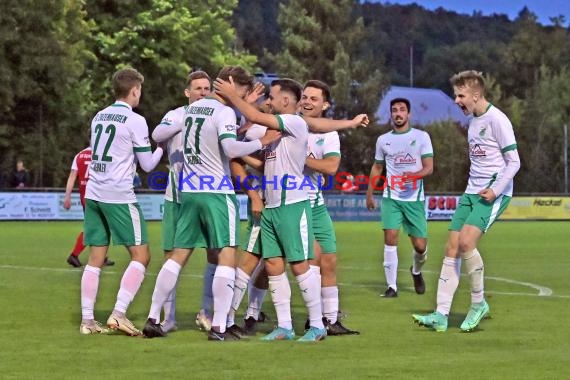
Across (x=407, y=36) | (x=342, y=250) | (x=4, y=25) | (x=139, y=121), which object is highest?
(x=407, y=36)

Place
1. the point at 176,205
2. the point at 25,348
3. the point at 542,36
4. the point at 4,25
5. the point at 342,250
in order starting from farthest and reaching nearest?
the point at 542,36 → the point at 4,25 → the point at 342,250 → the point at 176,205 → the point at 25,348

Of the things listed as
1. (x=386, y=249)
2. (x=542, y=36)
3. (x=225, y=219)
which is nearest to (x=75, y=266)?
(x=386, y=249)

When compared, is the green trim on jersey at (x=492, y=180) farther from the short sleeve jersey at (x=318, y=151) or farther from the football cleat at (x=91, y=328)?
the football cleat at (x=91, y=328)

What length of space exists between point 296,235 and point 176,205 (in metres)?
1.53

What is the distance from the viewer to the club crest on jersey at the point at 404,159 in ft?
54.1

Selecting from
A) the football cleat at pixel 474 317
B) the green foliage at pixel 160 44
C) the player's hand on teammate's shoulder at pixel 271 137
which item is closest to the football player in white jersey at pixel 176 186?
the player's hand on teammate's shoulder at pixel 271 137

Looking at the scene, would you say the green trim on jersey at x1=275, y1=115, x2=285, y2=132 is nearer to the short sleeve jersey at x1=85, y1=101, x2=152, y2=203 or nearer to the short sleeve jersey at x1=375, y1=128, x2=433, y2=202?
the short sleeve jersey at x1=85, y1=101, x2=152, y2=203

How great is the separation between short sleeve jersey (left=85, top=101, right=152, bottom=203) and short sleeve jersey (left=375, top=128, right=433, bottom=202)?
5.83 metres

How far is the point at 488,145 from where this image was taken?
11.9 meters

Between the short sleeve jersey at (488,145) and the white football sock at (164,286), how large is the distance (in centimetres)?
300

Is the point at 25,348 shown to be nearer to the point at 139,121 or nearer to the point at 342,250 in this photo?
the point at 139,121

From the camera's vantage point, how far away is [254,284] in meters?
12.0

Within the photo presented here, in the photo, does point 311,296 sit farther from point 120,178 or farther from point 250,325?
point 120,178

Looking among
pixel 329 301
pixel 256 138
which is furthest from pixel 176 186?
pixel 329 301
